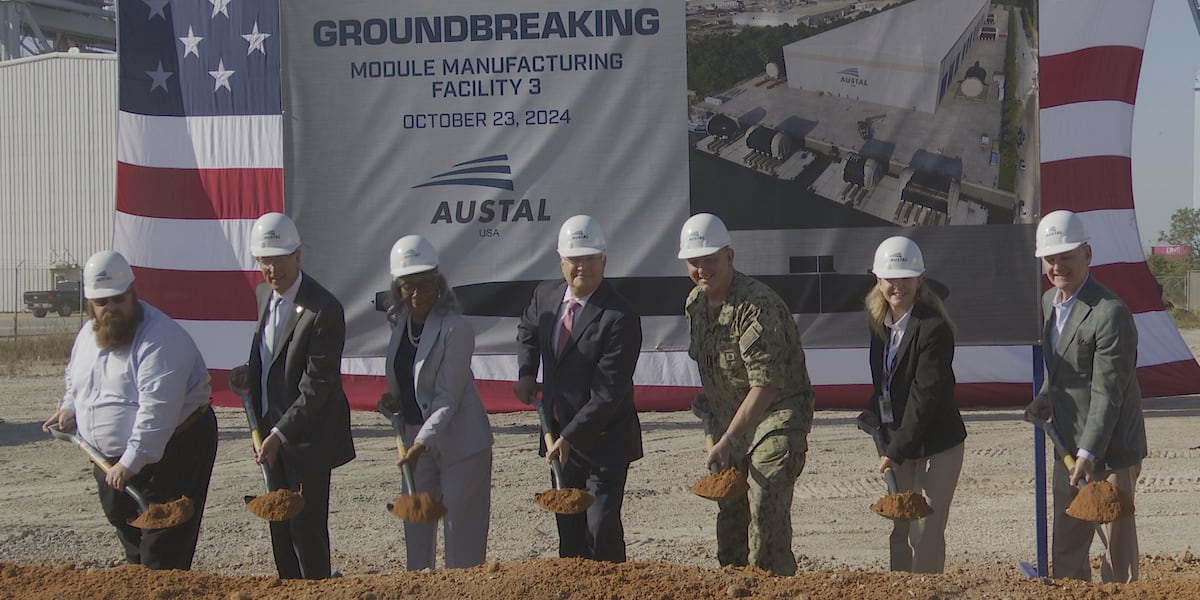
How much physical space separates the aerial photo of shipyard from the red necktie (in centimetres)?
548

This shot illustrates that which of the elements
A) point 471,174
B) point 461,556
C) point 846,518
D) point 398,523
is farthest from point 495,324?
point 461,556

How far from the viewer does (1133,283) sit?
1045 cm

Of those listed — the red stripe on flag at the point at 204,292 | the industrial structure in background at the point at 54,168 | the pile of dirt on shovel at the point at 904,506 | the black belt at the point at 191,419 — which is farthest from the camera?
the industrial structure in background at the point at 54,168

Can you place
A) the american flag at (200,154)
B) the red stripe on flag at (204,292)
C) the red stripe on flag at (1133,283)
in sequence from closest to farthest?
1. the red stripe on flag at (1133,283)
2. the american flag at (200,154)
3. the red stripe on flag at (204,292)

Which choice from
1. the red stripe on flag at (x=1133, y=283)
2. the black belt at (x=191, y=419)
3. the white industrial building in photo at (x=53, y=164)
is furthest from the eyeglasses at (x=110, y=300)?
the white industrial building in photo at (x=53, y=164)

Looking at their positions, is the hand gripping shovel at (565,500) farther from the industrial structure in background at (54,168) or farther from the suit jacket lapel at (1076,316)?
the industrial structure in background at (54,168)

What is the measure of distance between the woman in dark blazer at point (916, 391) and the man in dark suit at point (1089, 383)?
41cm

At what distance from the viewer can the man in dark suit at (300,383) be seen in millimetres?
4621

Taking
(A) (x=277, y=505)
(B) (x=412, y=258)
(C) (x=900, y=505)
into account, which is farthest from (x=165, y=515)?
(C) (x=900, y=505)

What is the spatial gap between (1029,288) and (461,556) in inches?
262

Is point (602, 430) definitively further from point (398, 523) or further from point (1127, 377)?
point (398, 523)

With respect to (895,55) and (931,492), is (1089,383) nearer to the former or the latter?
(931,492)

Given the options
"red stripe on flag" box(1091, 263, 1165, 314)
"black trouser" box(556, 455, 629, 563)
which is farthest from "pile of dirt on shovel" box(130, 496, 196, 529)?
"red stripe on flag" box(1091, 263, 1165, 314)

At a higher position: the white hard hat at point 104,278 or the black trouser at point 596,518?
the white hard hat at point 104,278
